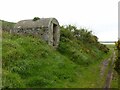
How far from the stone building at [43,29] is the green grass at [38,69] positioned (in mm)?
1195

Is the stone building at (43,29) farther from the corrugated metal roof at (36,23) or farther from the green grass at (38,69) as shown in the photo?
the green grass at (38,69)

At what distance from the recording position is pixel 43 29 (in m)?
25.8

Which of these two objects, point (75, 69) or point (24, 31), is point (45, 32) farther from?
point (75, 69)

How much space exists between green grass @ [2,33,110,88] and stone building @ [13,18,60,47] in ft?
3.92

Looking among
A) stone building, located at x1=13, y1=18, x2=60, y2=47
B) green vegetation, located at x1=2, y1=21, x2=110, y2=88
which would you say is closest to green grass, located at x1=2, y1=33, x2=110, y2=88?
green vegetation, located at x1=2, y1=21, x2=110, y2=88

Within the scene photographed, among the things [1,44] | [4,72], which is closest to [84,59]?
[1,44]

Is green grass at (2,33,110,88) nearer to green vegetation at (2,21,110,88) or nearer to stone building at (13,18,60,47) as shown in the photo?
green vegetation at (2,21,110,88)

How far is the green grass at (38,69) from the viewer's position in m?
16.4

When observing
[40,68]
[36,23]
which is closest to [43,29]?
[36,23]

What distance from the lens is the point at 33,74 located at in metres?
17.5

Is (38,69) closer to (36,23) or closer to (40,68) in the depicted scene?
(40,68)

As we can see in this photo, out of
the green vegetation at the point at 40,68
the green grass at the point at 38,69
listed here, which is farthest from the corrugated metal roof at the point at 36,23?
the green grass at the point at 38,69

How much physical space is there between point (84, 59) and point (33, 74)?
9379mm

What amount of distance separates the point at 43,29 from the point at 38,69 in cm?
818
